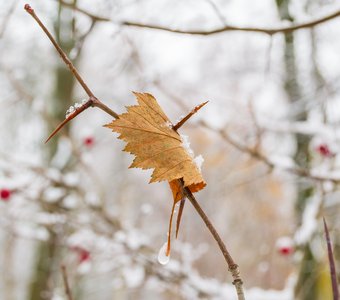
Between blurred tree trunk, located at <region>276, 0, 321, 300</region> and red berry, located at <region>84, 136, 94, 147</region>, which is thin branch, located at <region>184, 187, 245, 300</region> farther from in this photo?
blurred tree trunk, located at <region>276, 0, 321, 300</region>

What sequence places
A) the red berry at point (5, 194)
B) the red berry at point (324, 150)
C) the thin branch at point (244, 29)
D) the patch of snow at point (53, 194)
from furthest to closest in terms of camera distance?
1. the patch of snow at point (53, 194)
2. the red berry at point (5, 194)
3. the red berry at point (324, 150)
4. the thin branch at point (244, 29)

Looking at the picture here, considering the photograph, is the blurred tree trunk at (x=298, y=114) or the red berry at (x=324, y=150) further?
the blurred tree trunk at (x=298, y=114)

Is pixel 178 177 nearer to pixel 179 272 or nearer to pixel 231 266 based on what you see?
pixel 231 266

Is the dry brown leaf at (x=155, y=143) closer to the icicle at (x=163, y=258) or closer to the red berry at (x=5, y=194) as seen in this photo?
the icicle at (x=163, y=258)

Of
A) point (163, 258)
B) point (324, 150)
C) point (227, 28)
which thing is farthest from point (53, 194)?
point (163, 258)

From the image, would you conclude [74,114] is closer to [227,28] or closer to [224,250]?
[224,250]

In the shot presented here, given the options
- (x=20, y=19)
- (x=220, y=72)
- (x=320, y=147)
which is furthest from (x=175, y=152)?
(x=220, y=72)

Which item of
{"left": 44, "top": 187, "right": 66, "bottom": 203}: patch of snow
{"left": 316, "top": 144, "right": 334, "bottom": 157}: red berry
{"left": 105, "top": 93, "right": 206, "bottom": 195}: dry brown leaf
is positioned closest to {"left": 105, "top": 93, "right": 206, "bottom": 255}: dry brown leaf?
{"left": 105, "top": 93, "right": 206, "bottom": 195}: dry brown leaf

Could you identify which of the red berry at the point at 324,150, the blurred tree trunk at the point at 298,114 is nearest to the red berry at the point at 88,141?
the red berry at the point at 324,150
